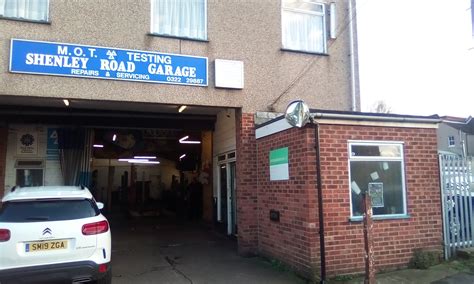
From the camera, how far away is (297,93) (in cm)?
1036

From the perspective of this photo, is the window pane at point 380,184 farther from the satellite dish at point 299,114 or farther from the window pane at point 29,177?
the window pane at point 29,177

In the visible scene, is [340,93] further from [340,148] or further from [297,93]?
[340,148]

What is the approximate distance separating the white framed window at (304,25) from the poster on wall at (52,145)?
7.34m

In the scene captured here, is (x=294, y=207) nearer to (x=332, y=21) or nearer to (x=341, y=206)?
(x=341, y=206)

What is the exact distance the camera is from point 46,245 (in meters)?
5.75

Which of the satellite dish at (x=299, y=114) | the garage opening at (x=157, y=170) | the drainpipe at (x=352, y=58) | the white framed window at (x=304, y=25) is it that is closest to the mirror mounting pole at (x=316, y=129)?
the satellite dish at (x=299, y=114)

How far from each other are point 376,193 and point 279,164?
6.33 feet

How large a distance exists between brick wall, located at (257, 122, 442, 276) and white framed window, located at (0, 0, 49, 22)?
537cm

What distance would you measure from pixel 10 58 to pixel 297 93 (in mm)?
6287

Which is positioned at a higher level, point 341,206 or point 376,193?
point 376,193

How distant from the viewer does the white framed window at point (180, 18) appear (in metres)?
9.38

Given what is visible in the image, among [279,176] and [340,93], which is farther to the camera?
[340,93]

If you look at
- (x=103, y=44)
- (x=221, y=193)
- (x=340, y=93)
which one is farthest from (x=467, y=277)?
(x=103, y=44)

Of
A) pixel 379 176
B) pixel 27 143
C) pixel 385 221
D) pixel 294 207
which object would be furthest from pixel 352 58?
pixel 27 143
